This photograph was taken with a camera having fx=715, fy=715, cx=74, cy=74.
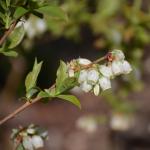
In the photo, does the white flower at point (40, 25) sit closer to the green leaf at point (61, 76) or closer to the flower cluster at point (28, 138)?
the flower cluster at point (28, 138)

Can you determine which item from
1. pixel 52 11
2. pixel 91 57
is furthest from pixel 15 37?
pixel 91 57

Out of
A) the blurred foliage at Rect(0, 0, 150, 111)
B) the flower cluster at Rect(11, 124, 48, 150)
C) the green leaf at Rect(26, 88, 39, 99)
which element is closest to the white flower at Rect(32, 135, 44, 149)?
the flower cluster at Rect(11, 124, 48, 150)

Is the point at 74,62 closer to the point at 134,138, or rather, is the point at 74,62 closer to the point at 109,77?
the point at 109,77

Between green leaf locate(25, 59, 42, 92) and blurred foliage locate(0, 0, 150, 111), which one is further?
blurred foliage locate(0, 0, 150, 111)

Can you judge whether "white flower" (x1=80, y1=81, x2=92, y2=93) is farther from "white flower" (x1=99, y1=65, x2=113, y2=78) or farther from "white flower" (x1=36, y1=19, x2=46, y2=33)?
"white flower" (x1=36, y1=19, x2=46, y2=33)

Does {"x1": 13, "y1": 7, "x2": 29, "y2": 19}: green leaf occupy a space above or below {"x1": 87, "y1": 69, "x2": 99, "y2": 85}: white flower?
above
